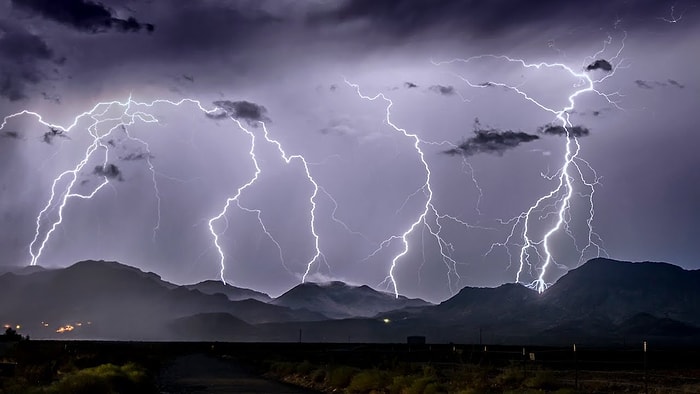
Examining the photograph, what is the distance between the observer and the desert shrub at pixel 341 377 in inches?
1258

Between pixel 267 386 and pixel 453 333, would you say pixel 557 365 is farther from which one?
pixel 453 333

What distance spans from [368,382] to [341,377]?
3.13 m

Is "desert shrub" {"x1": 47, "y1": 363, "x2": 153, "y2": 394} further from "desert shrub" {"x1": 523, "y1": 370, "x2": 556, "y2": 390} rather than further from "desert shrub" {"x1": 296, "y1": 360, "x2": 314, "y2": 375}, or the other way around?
"desert shrub" {"x1": 523, "y1": 370, "x2": 556, "y2": 390}

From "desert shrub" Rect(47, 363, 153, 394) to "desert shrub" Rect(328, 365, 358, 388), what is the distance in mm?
7097

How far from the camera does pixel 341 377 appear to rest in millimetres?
32312

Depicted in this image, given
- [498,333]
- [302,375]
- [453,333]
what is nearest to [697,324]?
[498,333]

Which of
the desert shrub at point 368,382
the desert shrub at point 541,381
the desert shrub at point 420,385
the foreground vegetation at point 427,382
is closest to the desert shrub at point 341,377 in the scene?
the foreground vegetation at point 427,382

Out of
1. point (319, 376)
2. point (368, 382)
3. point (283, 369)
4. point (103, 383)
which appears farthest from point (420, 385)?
point (283, 369)

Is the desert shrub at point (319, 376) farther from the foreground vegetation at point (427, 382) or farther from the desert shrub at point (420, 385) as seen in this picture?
the desert shrub at point (420, 385)

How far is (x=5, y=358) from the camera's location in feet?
156

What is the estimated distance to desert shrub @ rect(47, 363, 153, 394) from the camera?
78.3 feet

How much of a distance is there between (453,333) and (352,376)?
163289mm

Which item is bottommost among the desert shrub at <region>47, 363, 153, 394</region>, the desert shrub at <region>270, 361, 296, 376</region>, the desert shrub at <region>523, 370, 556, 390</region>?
the desert shrub at <region>270, 361, 296, 376</region>

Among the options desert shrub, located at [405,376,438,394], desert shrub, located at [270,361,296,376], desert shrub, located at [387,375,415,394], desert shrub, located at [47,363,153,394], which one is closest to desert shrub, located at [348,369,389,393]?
desert shrub, located at [387,375,415,394]
